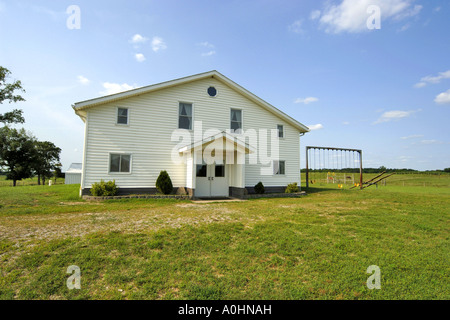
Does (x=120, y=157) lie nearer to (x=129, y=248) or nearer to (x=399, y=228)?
(x=129, y=248)

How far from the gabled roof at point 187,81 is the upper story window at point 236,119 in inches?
56.1

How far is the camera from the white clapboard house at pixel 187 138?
43.3 feet

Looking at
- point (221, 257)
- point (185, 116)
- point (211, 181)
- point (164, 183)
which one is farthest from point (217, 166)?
point (221, 257)

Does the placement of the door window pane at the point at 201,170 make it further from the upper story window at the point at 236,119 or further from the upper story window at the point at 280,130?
the upper story window at the point at 280,130

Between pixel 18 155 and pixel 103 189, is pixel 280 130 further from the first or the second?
pixel 18 155

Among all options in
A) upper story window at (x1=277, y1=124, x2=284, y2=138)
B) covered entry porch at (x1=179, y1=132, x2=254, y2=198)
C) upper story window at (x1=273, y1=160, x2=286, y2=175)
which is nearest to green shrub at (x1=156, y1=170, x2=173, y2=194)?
covered entry porch at (x1=179, y1=132, x2=254, y2=198)

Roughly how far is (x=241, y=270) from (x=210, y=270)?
55 cm

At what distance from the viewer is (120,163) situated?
13.5 meters

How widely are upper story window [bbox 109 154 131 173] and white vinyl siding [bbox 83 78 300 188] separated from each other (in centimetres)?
22

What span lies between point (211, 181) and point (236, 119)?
483 cm

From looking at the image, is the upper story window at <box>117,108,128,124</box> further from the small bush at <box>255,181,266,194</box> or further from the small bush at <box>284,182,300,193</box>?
the small bush at <box>284,182,300,193</box>

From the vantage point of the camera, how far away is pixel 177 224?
682 cm

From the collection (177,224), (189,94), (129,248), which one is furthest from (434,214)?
(189,94)

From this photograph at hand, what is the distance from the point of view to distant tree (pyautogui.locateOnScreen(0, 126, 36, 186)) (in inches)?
1721
